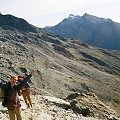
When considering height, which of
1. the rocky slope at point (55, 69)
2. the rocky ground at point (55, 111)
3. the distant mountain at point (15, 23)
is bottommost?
the rocky slope at point (55, 69)

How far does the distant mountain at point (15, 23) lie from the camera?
15862 centimetres

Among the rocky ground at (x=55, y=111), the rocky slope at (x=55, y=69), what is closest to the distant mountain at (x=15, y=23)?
the rocky slope at (x=55, y=69)

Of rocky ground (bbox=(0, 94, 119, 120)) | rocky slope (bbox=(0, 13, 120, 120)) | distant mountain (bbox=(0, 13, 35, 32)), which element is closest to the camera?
rocky ground (bbox=(0, 94, 119, 120))

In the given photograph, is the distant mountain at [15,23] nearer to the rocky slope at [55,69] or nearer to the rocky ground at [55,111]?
the rocky slope at [55,69]

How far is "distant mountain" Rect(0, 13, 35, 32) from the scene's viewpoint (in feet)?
520

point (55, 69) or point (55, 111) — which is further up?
point (55, 111)

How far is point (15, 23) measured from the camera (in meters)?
162

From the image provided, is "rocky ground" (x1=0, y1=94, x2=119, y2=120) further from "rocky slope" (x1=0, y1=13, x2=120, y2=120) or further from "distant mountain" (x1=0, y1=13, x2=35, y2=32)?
"distant mountain" (x1=0, y1=13, x2=35, y2=32)

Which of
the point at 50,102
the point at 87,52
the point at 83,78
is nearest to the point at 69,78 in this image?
the point at 83,78

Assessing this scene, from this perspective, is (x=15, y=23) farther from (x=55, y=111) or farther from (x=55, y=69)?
(x=55, y=111)

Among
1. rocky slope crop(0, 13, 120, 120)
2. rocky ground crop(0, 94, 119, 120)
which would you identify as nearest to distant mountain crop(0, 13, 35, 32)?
rocky slope crop(0, 13, 120, 120)

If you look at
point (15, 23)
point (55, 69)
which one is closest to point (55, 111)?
point (55, 69)

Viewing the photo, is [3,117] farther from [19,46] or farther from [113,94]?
[19,46]

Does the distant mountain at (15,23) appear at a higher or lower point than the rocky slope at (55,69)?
higher
